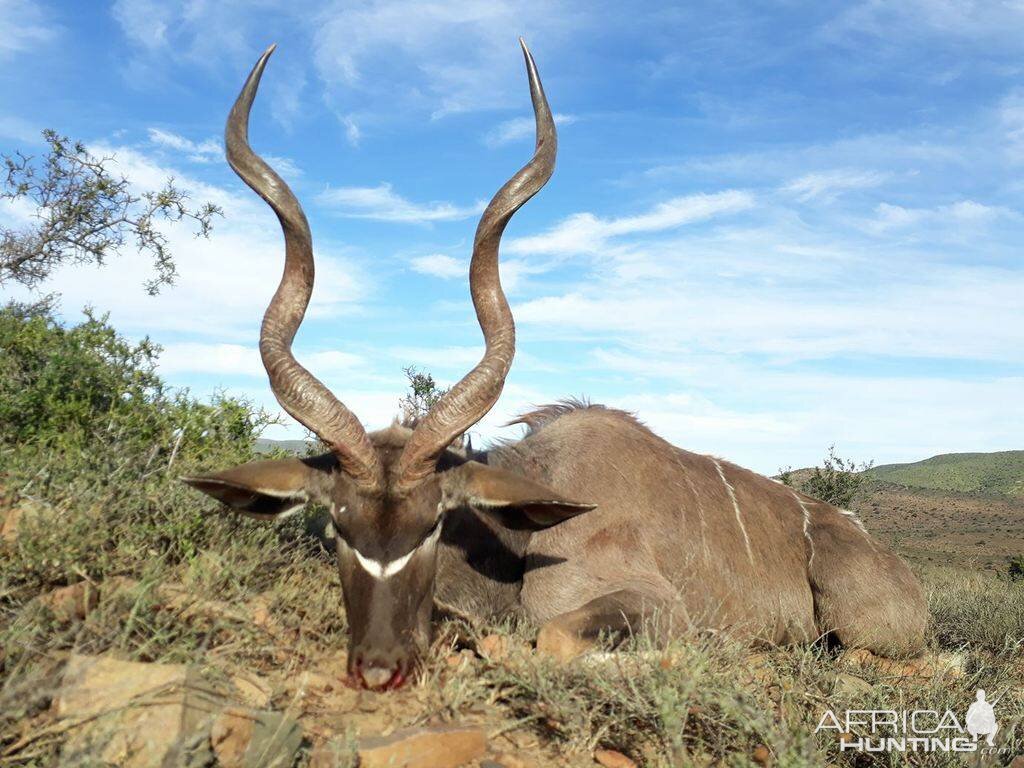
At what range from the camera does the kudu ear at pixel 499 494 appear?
14.2ft

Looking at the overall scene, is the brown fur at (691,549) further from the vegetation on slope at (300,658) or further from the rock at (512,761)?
the rock at (512,761)

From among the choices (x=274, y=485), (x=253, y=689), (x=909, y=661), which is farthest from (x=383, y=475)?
(x=909, y=661)

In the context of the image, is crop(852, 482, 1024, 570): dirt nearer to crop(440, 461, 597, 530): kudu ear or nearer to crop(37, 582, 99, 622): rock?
crop(440, 461, 597, 530): kudu ear

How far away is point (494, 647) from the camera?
410 centimetres

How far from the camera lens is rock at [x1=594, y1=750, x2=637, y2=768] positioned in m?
3.10

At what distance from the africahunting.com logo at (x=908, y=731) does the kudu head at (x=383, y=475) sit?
157 cm

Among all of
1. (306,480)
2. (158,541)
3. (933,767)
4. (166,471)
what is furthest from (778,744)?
(166,471)

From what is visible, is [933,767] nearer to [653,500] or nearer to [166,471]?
[653,500]

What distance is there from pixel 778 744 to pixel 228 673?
211 centimetres

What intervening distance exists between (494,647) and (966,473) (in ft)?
228

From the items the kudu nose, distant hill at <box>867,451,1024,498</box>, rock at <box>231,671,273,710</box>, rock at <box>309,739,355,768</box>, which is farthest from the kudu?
distant hill at <box>867,451,1024,498</box>

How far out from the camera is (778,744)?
9.36 ft

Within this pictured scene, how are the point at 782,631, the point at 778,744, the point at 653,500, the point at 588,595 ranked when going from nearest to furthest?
1. the point at 778,744
2. the point at 588,595
3. the point at 653,500
4. the point at 782,631

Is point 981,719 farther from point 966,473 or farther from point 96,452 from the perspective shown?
point 966,473
